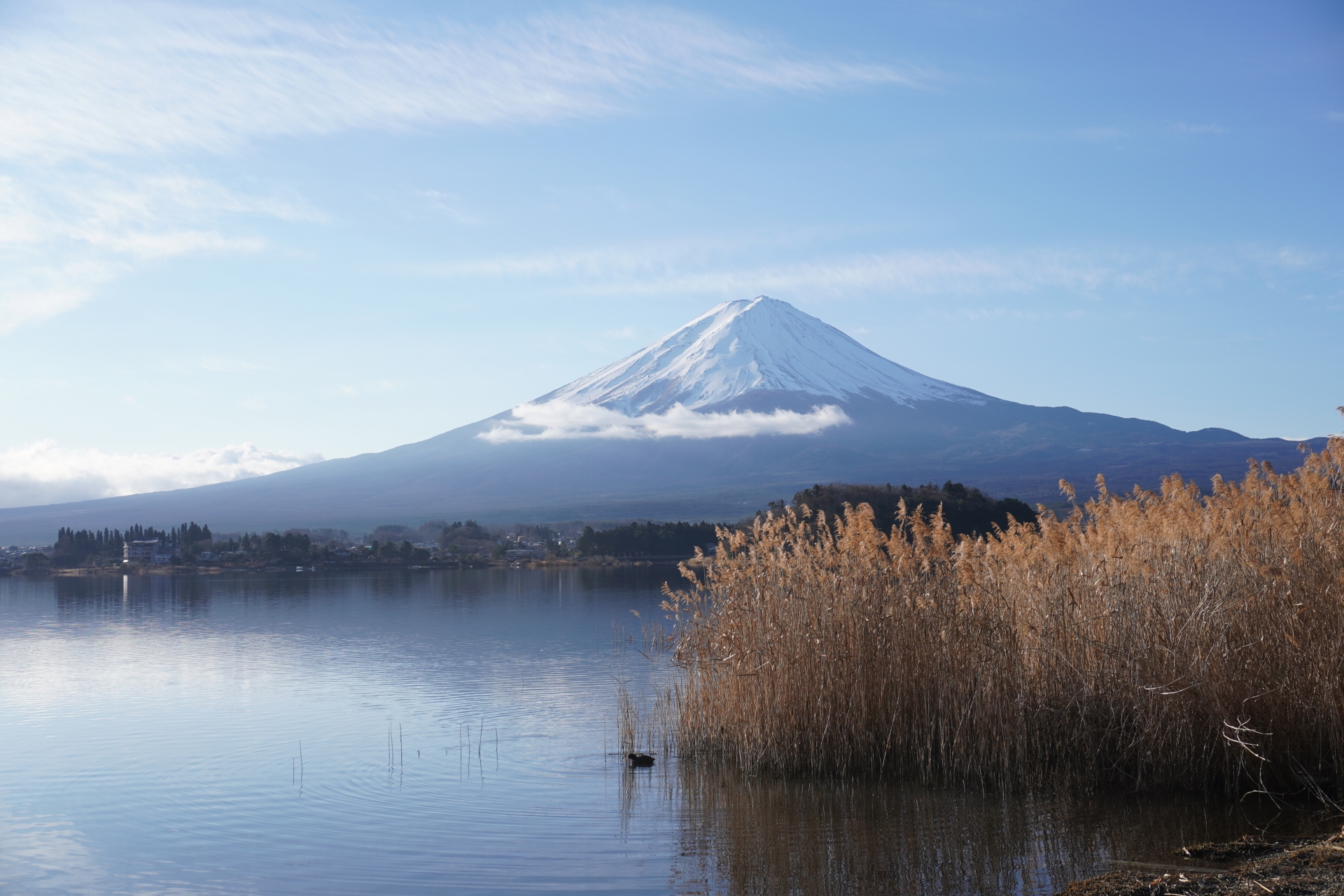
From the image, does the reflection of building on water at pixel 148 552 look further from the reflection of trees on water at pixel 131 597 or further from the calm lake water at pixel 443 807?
the calm lake water at pixel 443 807

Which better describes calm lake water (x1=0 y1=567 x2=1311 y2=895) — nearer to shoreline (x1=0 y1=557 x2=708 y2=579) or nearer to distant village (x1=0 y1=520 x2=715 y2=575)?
distant village (x1=0 y1=520 x2=715 y2=575)

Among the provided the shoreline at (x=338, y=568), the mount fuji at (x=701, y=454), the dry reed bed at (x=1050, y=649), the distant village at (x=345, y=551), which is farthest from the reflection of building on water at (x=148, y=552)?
the dry reed bed at (x=1050, y=649)

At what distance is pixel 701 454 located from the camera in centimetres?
15625

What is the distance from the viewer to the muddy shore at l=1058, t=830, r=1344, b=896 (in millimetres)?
5051

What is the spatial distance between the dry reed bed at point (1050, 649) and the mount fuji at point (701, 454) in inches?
3800

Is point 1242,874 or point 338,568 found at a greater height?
point 1242,874

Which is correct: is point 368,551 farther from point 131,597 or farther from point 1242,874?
point 1242,874

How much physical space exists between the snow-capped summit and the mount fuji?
46cm

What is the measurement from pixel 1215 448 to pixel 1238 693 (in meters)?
146

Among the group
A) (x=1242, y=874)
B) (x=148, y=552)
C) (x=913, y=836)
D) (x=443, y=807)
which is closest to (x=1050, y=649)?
(x=913, y=836)

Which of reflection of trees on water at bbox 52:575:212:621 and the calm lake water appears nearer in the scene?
the calm lake water

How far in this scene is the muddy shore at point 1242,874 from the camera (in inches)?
199

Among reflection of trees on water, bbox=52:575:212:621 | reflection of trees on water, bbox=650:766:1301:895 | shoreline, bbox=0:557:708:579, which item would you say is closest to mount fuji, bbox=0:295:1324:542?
shoreline, bbox=0:557:708:579

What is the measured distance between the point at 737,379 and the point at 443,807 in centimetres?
17302
